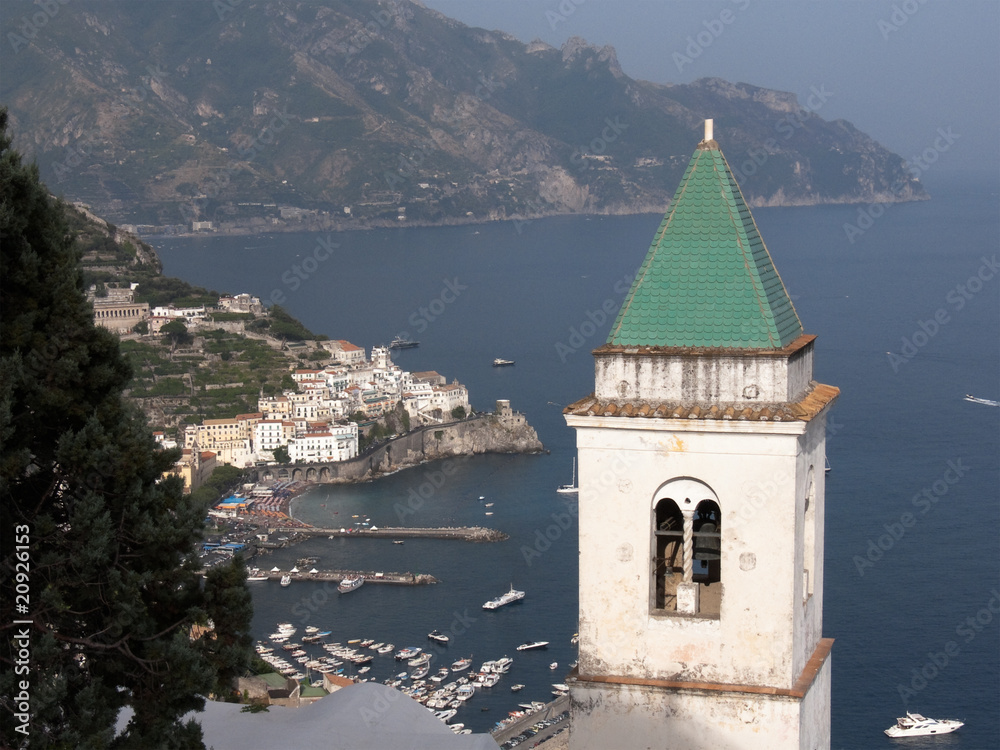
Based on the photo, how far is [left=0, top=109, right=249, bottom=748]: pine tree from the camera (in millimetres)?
7129

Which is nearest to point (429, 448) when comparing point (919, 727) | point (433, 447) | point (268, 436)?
point (433, 447)

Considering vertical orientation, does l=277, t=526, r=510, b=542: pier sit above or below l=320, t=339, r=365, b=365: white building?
below

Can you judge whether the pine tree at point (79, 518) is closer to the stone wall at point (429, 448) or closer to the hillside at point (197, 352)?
the stone wall at point (429, 448)

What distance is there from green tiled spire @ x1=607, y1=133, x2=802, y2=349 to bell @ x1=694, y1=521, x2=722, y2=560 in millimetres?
1362

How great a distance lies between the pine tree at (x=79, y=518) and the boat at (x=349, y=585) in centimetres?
4751

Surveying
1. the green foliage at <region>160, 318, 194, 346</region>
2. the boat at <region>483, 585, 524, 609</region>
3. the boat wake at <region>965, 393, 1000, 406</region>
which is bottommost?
the boat at <region>483, 585, 524, 609</region>

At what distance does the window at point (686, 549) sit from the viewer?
8750 mm

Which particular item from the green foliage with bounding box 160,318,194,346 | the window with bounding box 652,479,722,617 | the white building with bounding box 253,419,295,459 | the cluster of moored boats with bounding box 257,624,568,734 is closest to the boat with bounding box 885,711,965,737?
the cluster of moored boats with bounding box 257,624,568,734

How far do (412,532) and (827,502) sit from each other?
61.3 feet

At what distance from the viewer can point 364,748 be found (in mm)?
8633

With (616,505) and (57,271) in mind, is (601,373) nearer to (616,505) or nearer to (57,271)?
(616,505)

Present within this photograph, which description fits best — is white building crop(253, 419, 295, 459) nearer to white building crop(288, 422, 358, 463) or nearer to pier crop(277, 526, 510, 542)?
white building crop(288, 422, 358, 463)

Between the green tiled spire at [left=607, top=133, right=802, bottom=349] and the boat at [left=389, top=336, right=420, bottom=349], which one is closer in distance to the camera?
the green tiled spire at [left=607, top=133, right=802, bottom=349]

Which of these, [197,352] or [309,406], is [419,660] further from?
[197,352]
